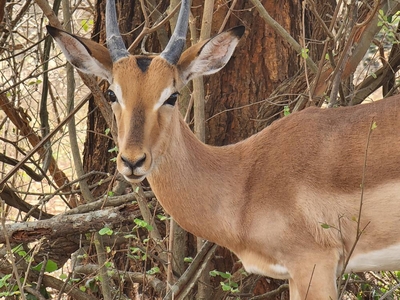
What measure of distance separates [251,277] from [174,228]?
2.39ft

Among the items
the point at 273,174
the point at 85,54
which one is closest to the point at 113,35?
the point at 85,54

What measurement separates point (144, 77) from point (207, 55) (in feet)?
1.64

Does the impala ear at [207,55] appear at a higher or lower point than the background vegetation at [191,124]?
higher

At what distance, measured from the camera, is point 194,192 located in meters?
5.06

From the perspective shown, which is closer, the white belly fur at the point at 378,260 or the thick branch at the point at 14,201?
the white belly fur at the point at 378,260

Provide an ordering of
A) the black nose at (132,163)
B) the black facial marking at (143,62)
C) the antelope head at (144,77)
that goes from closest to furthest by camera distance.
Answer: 1. the black nose at (132,163)
2. the antelope head at (144,77)
3. the black facial marking at (143,62)

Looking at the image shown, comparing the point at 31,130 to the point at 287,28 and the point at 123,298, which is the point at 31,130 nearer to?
the point at 123,298

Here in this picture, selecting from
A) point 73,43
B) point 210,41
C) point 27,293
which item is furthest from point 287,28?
point 27,293

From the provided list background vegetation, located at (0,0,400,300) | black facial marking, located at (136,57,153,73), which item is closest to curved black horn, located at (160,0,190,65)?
black facial marking, located at (136,57,153,73)

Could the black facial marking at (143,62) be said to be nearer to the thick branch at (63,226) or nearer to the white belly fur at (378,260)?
the thick branch at (63,226)

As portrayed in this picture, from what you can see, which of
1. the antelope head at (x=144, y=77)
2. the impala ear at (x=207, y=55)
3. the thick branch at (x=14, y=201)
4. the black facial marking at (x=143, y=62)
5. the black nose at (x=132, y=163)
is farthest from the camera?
the thick branch at (x=14, y=201)

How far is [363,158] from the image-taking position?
15.8 ft

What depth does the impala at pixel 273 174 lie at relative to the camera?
4766 millimetres

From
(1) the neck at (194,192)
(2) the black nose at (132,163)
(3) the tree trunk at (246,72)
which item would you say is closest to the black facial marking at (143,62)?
(1) the neck at (194,192)
